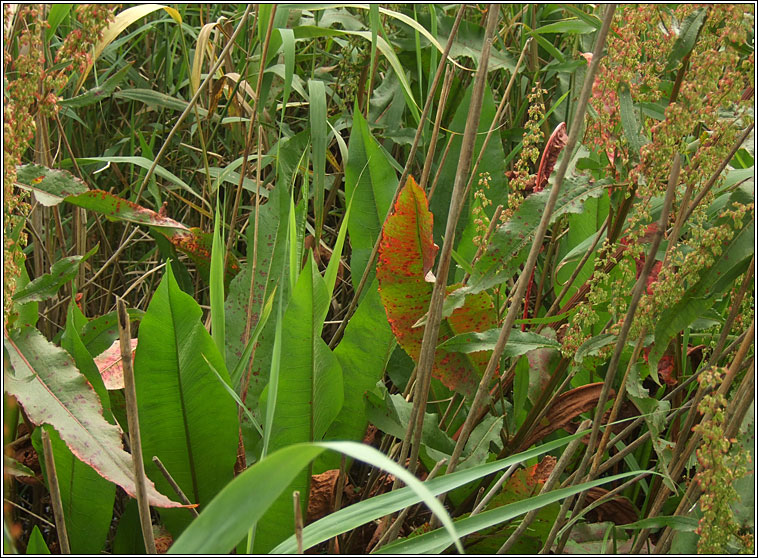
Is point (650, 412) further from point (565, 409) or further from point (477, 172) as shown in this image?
point (477, 172)

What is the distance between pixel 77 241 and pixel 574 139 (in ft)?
2.43

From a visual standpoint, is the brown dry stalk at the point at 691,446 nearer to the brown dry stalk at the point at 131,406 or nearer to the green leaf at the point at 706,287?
the green leaf at the point at 706,287

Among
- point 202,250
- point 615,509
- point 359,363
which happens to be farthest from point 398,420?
point 202,250

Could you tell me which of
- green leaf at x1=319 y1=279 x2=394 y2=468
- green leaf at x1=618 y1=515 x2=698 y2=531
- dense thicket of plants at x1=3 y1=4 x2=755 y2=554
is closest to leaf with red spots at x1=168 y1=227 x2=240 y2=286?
dense thicket of plants at x1=3 y1=4 x2=755 y2=554

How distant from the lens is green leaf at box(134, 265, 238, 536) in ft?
2.31

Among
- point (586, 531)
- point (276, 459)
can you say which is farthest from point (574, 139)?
point (586, 531)

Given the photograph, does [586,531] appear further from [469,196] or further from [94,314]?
[94,314]

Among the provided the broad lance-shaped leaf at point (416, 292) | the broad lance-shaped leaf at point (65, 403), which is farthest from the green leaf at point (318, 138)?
the broad lance-shaped leaf at point (65, 403)

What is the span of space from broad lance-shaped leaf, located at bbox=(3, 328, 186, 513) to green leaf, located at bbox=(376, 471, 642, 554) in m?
0.18

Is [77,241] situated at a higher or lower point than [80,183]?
lower

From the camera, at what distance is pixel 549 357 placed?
830 millimetres

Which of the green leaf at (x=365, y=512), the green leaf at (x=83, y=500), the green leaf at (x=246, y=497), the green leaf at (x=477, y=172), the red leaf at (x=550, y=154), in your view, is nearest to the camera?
the green leaf at (x=246, y=497)

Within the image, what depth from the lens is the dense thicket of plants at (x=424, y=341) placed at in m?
0.55

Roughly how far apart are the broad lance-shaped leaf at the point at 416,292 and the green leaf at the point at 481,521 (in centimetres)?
25
